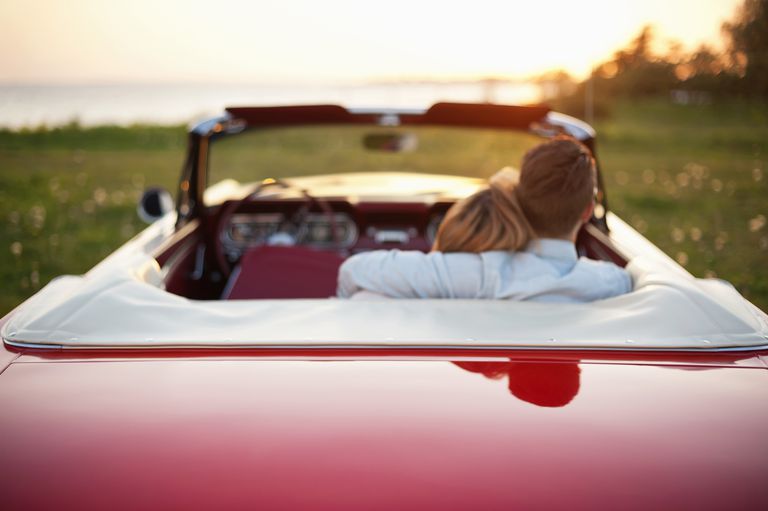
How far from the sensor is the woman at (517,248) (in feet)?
6.68

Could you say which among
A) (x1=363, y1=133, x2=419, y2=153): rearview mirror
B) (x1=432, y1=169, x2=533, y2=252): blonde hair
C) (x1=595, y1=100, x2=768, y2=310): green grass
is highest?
(x1=363, y1=133, x2=419, y2=153): rearview mirror

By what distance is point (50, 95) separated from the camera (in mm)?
8031

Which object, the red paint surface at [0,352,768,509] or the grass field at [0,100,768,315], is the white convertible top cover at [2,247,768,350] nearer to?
the red paint surface at [0,352,768,509]

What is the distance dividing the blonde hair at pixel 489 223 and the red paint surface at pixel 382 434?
0.54 metres

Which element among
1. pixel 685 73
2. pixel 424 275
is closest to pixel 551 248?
pixel 424 275

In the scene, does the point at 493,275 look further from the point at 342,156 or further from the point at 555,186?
the point at 342,156

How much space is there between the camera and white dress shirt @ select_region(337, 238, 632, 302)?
203cm

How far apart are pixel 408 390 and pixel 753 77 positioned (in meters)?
21.2

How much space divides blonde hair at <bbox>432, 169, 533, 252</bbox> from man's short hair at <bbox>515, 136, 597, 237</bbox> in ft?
0.14

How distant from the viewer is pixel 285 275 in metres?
2.63

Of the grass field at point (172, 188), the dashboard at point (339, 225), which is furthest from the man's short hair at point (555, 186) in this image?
the grass field at point (172, 188)

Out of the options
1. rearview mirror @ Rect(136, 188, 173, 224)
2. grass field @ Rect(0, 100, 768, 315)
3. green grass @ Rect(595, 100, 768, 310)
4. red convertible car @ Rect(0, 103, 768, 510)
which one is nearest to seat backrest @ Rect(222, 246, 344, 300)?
red convertible car @ Rect(0, 103, 768, 510)

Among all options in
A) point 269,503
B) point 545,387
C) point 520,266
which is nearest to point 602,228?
point 520,266

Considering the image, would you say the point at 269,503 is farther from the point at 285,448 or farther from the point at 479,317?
the point at 479,317
